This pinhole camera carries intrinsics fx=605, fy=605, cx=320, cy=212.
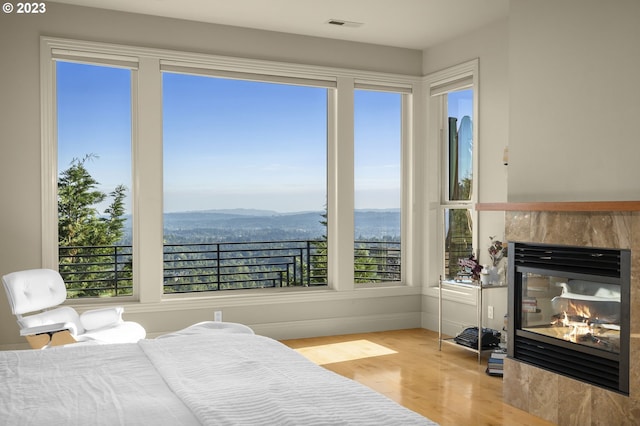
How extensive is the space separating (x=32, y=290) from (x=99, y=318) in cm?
49

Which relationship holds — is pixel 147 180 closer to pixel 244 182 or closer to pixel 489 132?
pixel 244 182

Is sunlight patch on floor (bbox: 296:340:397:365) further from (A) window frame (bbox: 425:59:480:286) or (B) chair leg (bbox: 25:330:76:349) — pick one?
(B) chair leg (bbox: 25:330:76:349)

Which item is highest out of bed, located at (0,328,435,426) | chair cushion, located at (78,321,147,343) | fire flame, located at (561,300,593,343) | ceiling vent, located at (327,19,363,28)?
ceiling vent, located at (327,19,363,28)

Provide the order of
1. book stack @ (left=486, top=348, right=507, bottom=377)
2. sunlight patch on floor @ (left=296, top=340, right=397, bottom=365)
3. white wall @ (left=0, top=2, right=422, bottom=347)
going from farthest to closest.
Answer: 1. sunlight patch on floor @ (left=296, top=340, right=397, bottom=365)
2. white wall @ (left=0, top=2, right=422, bottom=347)
3. book stack @ (left=486, top=348, right=507, bottom=377)

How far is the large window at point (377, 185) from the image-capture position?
20.6 feet

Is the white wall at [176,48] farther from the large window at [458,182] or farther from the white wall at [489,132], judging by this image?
the white wall at [489,132]

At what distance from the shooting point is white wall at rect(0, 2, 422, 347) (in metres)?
4.80

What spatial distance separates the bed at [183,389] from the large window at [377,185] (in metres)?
3.76

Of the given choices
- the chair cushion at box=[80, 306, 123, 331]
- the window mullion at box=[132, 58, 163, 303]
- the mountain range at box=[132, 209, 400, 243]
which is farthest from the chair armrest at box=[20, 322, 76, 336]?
the mountain range at box=[132, 209, 400, 243]

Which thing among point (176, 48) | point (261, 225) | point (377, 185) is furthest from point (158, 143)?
point (377, 185)

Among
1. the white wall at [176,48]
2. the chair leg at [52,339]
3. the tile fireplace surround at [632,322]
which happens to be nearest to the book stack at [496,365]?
the tile fireplace surround at [632,322]

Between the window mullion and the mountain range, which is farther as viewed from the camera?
the mountain range

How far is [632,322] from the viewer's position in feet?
10.3

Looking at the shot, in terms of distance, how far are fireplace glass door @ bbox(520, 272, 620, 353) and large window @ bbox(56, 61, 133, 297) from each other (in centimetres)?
343
